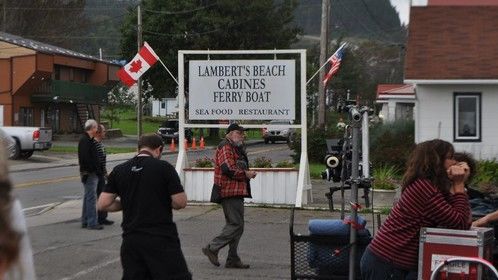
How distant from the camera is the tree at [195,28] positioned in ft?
192

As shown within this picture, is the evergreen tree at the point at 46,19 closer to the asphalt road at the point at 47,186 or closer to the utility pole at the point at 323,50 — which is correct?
the asphalt road at the point at 47,186

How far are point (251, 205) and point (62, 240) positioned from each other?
5489 millimetres

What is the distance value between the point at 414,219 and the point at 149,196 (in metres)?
2.12

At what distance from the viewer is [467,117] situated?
72.9ft

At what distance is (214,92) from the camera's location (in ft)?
59.1

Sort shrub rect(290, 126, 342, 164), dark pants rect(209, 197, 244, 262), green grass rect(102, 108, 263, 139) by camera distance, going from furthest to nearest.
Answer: green grass rect(102, 108, 263, 139) < shrub rect(290, 126, 342, 164) < dark pants rect(209, 197, 244, 262)

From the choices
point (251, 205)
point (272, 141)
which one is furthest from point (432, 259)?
point (272, 141)

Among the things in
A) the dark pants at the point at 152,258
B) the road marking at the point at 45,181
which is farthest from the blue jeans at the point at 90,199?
the road marking at the point at 45,181

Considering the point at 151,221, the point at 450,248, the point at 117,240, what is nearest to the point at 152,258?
the point at 151,221

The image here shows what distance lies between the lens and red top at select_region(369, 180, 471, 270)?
561cm

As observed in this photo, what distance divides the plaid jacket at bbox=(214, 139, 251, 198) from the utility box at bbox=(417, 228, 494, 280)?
4948 millimetres

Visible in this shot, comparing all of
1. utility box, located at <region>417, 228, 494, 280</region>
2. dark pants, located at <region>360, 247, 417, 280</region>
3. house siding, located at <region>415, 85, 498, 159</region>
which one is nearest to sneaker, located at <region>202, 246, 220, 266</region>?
dark pants, located at <region>360, 247, 417, 280</region>

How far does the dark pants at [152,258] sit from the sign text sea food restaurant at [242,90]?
11.2m

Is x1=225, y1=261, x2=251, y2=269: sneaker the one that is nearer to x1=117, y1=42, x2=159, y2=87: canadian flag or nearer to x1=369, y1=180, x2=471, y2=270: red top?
x1=369, y1=180, x2=471, y2=270: red top
